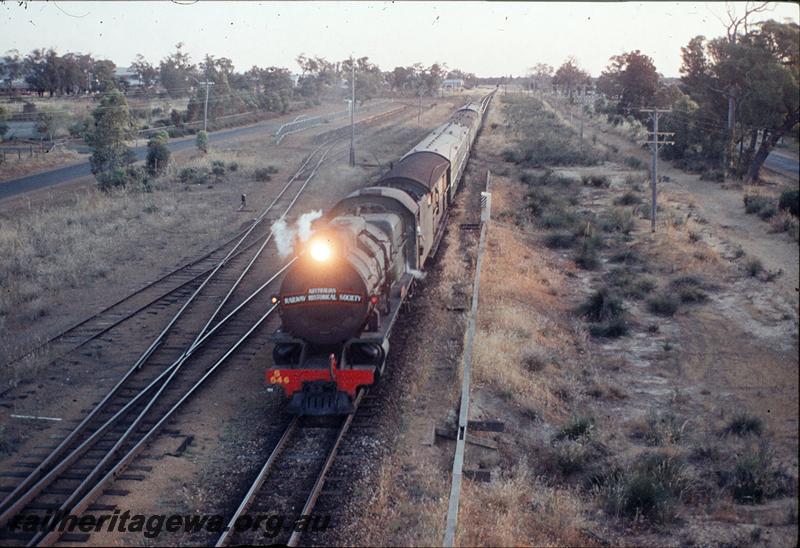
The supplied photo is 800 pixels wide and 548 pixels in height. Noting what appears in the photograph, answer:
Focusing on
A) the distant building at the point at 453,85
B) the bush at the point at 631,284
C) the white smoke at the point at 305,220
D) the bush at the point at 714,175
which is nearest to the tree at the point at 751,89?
the bush at the point at 714,175

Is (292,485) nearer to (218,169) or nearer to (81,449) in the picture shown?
(81,449)

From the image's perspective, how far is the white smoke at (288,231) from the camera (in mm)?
26766

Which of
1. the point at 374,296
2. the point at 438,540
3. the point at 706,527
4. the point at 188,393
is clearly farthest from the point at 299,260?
the point at 706,527

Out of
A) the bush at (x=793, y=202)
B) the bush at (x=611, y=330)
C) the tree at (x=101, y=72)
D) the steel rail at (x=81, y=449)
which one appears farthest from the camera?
the tree at (x=101, y=72)

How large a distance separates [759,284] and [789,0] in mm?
18329

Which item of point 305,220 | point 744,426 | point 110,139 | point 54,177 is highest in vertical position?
point 110,139

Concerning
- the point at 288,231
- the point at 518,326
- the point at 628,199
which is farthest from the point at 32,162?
the point at 518,326

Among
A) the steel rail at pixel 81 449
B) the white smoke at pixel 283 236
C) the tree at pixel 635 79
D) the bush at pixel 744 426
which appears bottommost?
the steel rail at pixel 81 449

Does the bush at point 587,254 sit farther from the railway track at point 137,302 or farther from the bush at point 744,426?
the railway track at point 137,302

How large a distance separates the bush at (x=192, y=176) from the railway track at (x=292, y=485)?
31.7 meters

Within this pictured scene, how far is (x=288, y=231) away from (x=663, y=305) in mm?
16505

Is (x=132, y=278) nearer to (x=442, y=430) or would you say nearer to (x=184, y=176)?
(x=442, y=430)

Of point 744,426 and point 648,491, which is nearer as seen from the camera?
point 648,491

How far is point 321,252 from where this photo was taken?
1285 cm
